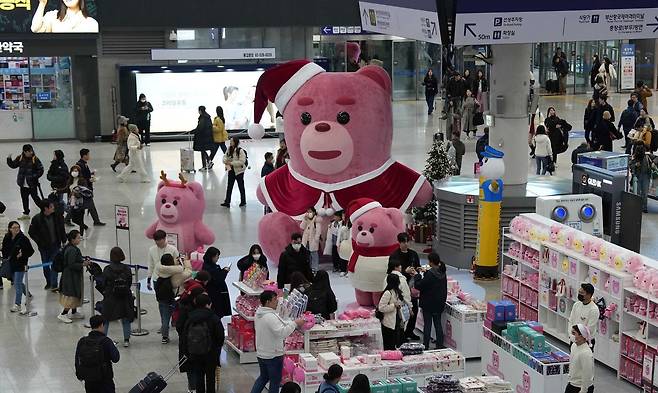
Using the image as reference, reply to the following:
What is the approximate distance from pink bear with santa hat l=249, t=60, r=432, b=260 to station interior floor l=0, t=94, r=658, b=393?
3.62 feet

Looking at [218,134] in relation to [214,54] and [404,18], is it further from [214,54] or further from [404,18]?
[404,18]

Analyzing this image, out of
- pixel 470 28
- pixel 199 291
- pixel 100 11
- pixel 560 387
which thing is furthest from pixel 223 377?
pixel 100 11

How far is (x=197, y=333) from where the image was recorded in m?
11.3

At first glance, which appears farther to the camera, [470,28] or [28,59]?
[28,59]

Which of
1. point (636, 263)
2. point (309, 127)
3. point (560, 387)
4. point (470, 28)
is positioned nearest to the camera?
point (560, 387)

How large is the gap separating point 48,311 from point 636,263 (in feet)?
24.5


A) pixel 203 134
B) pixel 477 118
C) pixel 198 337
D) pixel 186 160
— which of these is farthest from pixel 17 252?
pixel 477 118

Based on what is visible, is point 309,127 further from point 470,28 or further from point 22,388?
point 22,388

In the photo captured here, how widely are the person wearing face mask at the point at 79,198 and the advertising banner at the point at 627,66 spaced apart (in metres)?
24.8

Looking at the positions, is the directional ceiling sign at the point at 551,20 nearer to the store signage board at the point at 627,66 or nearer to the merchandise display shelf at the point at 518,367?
the merchandise display shelf at the point at 518,367

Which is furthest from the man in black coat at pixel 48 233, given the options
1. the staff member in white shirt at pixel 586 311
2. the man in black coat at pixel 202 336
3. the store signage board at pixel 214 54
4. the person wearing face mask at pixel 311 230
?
the store signage board at pixel 214 54

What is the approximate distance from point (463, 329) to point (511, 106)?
A: 17.0ft

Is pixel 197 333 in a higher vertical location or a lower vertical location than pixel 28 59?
lower

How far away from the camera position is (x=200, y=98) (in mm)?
30594
